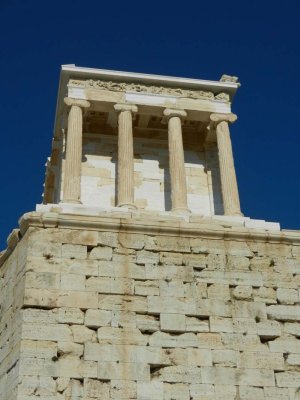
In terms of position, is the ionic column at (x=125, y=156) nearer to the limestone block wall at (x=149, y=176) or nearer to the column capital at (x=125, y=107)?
the column capital at (x=125, y=107)

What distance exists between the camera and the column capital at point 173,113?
1744cm

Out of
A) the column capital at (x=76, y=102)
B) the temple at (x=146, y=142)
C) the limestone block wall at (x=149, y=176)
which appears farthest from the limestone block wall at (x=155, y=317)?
the column capital at (x=76, y=102)

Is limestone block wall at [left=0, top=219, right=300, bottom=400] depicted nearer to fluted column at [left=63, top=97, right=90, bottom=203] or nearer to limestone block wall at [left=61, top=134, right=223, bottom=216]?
fluted column at [left=63, top=97, right=90, bottom=203]

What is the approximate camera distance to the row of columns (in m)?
15.5

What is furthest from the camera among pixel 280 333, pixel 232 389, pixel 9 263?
pixel 9 263

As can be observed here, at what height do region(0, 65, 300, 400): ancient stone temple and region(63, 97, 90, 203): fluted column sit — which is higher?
region(63, 97, 90, 203): fluted column

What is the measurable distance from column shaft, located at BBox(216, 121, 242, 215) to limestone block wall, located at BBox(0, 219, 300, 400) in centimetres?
520

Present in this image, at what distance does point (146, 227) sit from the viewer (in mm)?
10414

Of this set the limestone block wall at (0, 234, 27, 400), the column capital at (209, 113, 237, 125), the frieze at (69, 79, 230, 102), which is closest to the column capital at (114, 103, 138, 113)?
the frieze at (69, 79, 230, 102)

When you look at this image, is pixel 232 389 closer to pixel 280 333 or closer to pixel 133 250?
pixel 280 333

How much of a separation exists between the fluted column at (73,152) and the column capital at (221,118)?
342 centimetres

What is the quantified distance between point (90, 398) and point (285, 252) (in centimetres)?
404

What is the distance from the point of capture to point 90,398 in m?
8.91

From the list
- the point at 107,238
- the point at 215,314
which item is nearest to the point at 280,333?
the point at 215,314
